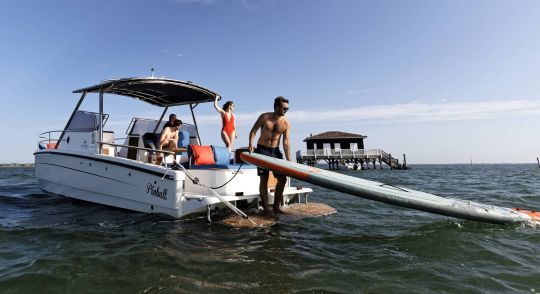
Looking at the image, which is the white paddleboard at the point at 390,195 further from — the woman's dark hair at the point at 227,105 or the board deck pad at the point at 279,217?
the woman's dark hair at the point at 227,105

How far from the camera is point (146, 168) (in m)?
6.27

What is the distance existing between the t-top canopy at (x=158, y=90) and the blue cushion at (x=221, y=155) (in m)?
2.04

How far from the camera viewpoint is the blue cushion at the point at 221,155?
6830mm

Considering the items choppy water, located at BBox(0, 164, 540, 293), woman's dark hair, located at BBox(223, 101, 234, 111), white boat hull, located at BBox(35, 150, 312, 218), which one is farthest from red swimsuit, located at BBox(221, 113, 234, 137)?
choppy water, located at BBox(0, 164, 540, 293)

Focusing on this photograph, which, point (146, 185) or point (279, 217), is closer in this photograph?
point (279, 217)

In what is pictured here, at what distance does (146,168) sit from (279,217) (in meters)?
2.63

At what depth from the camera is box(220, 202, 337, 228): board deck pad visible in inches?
221

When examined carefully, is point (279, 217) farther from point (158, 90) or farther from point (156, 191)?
point (158, 90)

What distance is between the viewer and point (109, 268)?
140 inches

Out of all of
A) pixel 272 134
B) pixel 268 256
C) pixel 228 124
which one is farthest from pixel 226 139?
pixel 268 256

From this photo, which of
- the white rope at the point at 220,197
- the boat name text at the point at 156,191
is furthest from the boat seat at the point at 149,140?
the white rope at the point at 220,197

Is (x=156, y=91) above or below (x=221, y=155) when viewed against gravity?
above

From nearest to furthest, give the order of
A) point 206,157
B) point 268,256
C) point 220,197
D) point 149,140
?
point 268,256 → point 220,197 → point 206,157 → point 149,140

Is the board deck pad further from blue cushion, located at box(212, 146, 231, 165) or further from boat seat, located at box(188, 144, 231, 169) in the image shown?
blue cushion, located at box(212, 146, 231, 165)
